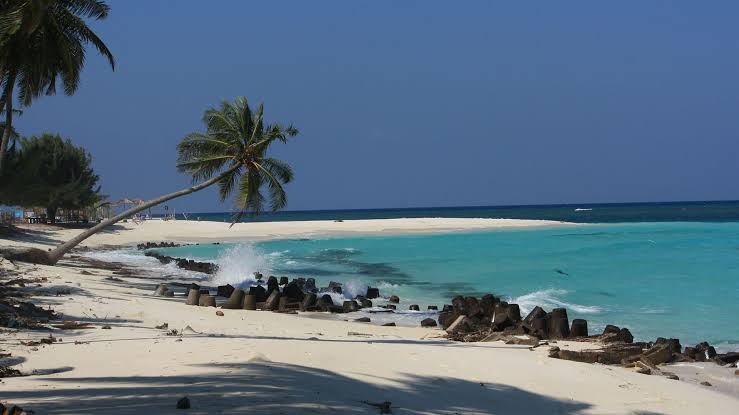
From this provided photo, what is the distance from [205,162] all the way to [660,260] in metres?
Result: 24.2

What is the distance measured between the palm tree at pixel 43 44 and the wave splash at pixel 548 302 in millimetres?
13310

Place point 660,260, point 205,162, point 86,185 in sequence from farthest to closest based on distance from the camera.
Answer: point 86,185, point 660,260, point 205,162

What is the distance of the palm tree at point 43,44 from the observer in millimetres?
11305

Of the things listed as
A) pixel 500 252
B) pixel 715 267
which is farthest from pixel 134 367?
pixel 500 252

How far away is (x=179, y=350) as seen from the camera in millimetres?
9242

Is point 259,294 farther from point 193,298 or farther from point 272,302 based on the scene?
point 193,298

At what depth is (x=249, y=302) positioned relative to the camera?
18.4 meters

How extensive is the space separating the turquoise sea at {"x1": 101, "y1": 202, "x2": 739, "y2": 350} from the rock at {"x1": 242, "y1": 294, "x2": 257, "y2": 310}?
12.2 feet

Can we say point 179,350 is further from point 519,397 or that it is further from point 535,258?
point 535,258

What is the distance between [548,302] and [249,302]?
905 centimetres

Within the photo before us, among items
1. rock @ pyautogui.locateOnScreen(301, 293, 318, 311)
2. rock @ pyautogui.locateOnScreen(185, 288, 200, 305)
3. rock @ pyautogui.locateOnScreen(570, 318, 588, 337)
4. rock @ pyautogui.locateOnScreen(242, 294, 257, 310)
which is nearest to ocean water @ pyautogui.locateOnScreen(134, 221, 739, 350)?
rock @ pyautogui.locateOnScreen(301, 293, 318, 311)

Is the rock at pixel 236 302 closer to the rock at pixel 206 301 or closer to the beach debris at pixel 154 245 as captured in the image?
the rock at pixel 206 301

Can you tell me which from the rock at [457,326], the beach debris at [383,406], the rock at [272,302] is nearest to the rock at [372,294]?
the rock at [272,302]

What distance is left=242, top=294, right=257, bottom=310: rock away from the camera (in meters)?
18.3
